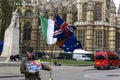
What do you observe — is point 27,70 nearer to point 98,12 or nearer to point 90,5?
point 90,5

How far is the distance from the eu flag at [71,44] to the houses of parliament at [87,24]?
6090 centimetres

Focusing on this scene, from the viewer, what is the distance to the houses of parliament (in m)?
79.2

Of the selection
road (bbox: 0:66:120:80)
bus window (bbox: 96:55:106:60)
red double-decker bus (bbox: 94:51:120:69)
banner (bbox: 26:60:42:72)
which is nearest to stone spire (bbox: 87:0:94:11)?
red double-decker bus (bbox: 94:51:120:69)

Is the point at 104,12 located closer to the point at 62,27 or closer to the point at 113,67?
the point at 113,67

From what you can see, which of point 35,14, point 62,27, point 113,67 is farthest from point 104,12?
point 62,27

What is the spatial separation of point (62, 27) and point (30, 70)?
296 cm

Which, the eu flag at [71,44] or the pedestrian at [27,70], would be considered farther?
the eu flag at [71,44]

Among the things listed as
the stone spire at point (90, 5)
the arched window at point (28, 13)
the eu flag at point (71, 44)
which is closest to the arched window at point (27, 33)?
the arched window at point (28, 13)

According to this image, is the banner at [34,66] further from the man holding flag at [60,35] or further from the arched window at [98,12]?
the arched window at [98,12]

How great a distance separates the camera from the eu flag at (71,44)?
12.3 m

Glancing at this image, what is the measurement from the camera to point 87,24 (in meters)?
79.1

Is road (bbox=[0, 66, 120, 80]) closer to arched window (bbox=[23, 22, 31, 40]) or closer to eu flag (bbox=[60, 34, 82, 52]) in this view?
eu flag (bbox=[60, 34, 82, 52])

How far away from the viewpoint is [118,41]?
277ft

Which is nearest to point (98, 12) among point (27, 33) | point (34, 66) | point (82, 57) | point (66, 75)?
point (82, 57)
